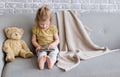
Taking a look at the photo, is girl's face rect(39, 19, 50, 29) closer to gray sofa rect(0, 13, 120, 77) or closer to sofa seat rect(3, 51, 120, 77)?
gray sofa rect(0, 13, 120, 77)

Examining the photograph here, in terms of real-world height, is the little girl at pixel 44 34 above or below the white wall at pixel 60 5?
below

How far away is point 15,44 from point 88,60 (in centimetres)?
67

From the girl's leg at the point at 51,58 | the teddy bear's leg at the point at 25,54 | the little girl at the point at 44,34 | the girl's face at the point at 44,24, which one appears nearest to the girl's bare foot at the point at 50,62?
the girl's leg at the point at 51,58

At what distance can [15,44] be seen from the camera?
2143 millimetres

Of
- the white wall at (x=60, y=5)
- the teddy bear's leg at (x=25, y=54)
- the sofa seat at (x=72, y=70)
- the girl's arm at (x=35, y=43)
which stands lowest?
the sofa seat at (x=72, y=70)

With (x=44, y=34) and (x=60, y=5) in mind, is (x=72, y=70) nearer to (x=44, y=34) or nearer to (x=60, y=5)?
(x=44, y=34)

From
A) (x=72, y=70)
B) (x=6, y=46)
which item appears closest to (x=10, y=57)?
(x=6, y=46)

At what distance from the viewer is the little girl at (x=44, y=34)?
2.08 meters

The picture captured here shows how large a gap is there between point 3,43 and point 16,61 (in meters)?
0.26

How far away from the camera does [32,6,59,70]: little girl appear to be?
208cm

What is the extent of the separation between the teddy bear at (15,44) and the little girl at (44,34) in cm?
10

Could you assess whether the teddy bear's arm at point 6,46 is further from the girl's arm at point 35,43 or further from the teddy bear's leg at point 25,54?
the girl's arm at point 35,43

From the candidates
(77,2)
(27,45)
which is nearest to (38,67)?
(27,45)


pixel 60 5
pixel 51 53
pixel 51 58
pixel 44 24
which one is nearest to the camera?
pixel 51 58
